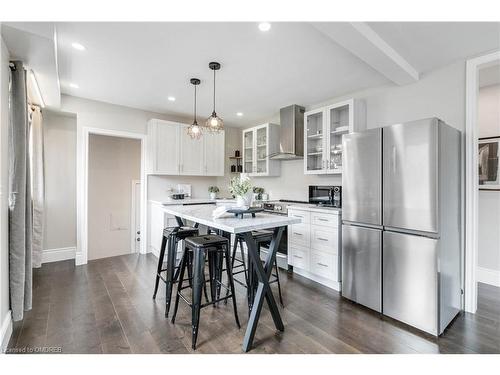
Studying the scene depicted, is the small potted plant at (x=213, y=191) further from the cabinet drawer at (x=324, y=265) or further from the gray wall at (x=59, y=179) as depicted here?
the cabinet drawer at (x=324, y=265)

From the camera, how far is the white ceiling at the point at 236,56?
212 cm

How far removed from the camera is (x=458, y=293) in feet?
7.99

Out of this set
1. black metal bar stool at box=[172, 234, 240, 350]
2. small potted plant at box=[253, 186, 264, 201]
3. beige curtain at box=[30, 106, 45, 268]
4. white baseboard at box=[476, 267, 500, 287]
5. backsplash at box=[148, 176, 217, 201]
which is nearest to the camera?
black metal bar stool at box=[172, 234, 240, 350]

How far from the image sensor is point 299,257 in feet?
11.2

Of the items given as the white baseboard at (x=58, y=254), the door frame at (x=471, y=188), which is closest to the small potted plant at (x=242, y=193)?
the door frame at (x=471, y=188)

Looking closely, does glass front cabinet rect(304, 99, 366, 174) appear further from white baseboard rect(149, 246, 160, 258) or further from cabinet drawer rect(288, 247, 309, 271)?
white baseboard rect(149, 246, 160, 258)

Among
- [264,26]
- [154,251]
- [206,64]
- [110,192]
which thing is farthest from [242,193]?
[110,192]

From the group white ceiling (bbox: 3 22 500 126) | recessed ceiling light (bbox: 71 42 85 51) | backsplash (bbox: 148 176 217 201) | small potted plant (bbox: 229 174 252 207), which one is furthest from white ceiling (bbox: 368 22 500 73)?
backsplash (bbox: 148 176 217 201)

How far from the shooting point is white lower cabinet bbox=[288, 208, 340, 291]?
116 inches

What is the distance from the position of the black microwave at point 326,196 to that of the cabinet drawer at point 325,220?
31cm

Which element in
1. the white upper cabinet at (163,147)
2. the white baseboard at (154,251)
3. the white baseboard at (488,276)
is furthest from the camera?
the white upper cabinet at (163,147)

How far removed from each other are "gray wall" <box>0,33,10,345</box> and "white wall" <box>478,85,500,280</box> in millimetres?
5052

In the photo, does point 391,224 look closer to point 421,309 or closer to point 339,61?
point 421,309

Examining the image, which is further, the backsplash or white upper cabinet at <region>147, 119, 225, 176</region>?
the backsplash
